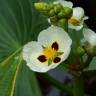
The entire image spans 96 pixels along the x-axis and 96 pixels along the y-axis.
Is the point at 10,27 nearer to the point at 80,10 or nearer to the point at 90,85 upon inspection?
the point at 80,10

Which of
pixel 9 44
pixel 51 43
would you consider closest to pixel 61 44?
pixel 51 43

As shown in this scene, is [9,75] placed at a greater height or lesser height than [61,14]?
lesser

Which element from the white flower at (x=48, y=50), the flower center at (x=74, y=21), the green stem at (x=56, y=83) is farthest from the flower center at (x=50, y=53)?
the green stem at (x=56, y=83)

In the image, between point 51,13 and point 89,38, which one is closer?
point 51,13

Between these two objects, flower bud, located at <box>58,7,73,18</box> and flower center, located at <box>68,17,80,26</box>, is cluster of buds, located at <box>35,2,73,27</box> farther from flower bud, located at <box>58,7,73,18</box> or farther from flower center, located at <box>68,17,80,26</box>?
flower center, located at <box>68,17,80,26</box>

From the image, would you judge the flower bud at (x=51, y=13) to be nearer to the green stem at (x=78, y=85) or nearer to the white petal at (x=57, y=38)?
the white petal at (x=57, y=38)

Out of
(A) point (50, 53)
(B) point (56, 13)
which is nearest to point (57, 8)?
(B) point (56, 13)

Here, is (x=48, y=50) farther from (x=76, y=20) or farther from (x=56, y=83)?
(x=56, y=83)
